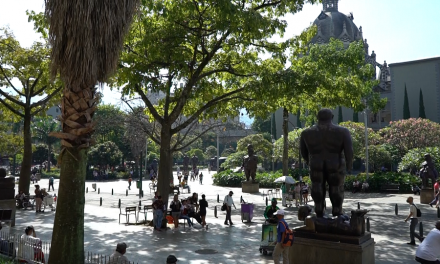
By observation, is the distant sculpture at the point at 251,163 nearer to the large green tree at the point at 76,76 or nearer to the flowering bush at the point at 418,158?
the flowering bush at the point at 418,158

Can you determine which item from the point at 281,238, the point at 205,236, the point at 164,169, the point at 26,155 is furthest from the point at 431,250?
the point at 26,155

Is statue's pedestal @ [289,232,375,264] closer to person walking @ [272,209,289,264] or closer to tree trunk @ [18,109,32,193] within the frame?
person walking @ [272,209,289,264]

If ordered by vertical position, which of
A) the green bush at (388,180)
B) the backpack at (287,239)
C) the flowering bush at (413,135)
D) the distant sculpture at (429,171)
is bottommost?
the backpack at (287,239)

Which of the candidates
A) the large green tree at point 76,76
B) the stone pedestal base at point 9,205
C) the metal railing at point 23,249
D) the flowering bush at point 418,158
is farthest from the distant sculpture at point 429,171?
the stone pedestal base at point 9,205

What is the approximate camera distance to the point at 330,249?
8328 mm

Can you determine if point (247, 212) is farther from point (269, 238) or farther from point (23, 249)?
point (23, 249)

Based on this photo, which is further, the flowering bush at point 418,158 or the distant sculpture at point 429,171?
the flowering bush at point 418,158

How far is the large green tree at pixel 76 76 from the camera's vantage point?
7477mm

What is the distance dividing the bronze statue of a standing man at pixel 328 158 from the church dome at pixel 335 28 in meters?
72.1

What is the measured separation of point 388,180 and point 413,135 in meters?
16.4

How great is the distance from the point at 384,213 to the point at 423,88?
46.8 metres

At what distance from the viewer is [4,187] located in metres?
16.0

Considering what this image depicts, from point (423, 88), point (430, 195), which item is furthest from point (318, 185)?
point (423, 88)

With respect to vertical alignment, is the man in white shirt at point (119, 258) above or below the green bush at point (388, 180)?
below
